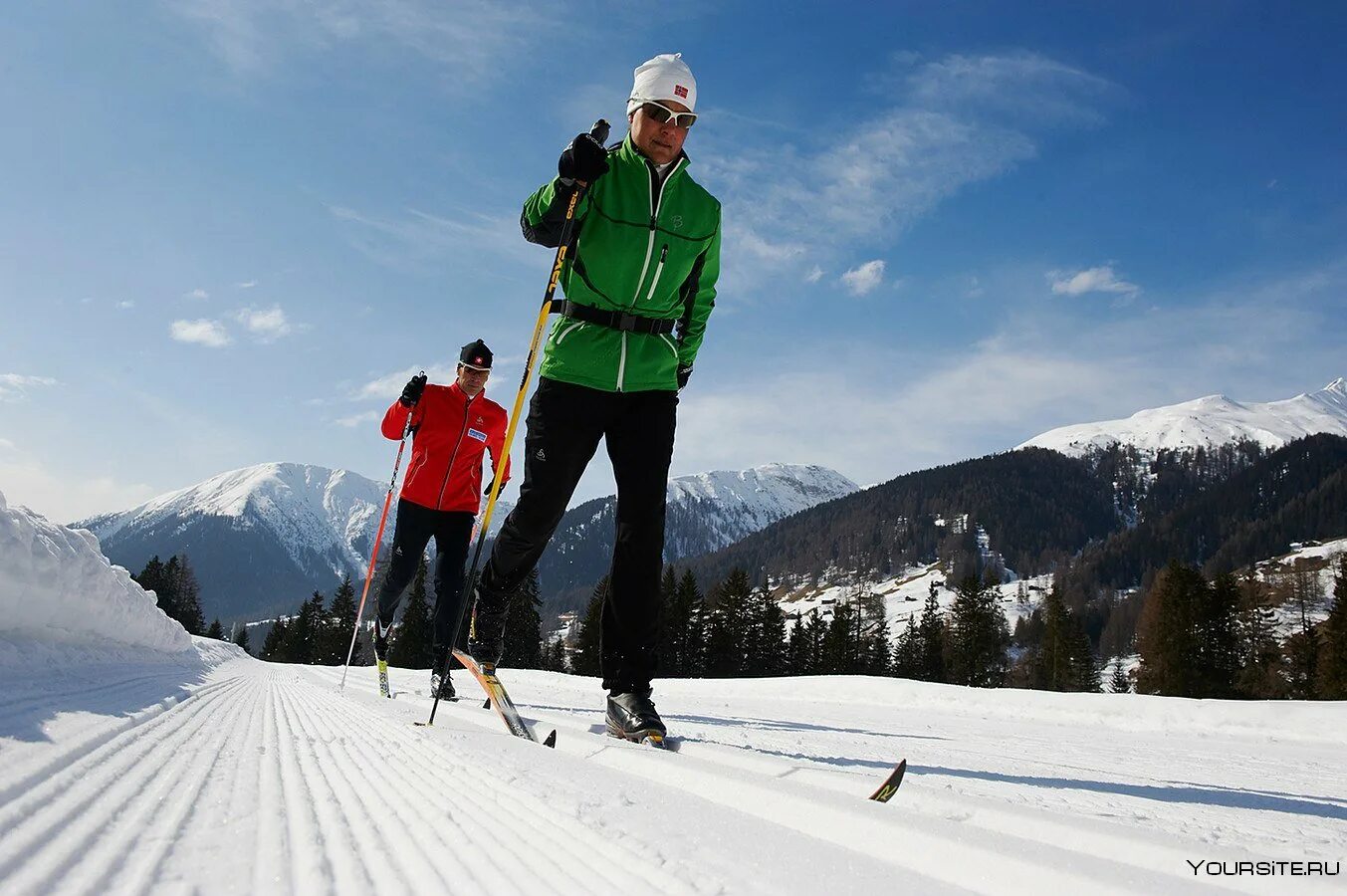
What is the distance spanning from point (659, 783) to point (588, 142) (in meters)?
2.56

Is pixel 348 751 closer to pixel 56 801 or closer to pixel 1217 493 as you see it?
pixel 56 801

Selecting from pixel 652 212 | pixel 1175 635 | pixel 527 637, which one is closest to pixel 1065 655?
pixel 1175 635

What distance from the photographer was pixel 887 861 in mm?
1140

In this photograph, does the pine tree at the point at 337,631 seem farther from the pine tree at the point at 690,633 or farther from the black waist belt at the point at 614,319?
the black waist belt at the point at 614,319

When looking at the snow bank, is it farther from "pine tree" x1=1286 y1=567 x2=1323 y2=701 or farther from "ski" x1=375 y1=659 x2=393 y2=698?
"pine tree" x1=1286 y1=567 x2=1323 y2=701

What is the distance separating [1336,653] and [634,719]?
46723 mm

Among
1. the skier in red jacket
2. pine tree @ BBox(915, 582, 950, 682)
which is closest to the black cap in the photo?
the skier in red jacket

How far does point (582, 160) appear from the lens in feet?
10.3

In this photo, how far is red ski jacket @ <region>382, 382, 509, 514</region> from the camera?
6.25 metres

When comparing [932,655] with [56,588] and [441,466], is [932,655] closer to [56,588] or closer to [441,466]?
[441,466]

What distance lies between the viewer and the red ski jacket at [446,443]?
6246mm
